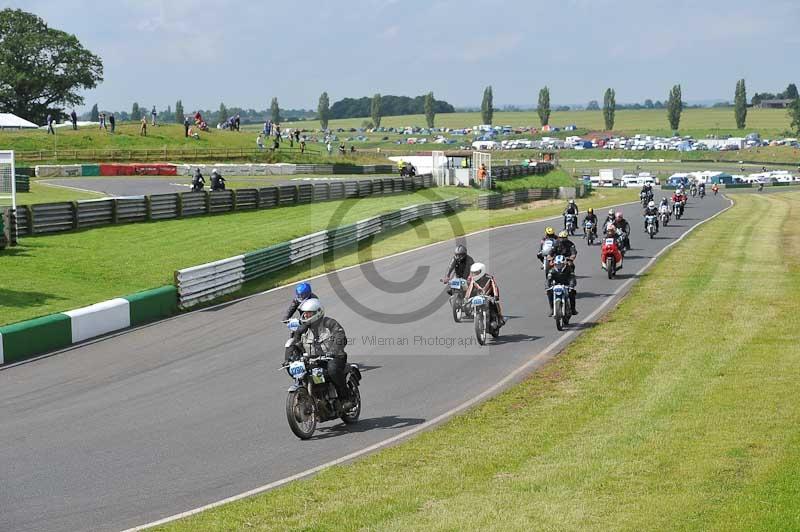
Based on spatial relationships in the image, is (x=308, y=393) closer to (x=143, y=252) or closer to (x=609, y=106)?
(x=143, y=252)

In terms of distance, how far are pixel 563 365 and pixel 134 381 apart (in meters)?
7.57

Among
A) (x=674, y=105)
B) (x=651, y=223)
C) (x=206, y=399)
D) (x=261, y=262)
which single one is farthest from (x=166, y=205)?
(x=674, y=105)

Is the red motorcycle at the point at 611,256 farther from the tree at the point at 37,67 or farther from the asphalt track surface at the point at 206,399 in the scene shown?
the tree at the point at 37,67

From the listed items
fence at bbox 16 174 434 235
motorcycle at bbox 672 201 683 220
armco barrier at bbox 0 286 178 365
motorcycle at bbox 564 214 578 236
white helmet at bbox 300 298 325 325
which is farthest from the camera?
motorcycle at bbox 672 201 683 220

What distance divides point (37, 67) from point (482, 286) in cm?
9238

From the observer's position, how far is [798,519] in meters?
9.06

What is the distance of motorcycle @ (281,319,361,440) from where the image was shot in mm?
13047

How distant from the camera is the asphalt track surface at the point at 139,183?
55.3 metres

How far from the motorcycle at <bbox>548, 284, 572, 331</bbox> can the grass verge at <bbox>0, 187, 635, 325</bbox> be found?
10.3 m

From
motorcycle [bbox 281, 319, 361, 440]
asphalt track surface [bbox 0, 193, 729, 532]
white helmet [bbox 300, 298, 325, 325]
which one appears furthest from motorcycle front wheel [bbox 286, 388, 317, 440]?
white helmet [bbox 300, 298, 325, 325]

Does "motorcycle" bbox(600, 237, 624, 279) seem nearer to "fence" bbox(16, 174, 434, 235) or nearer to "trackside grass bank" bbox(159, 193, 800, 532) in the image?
"trackside grass bank" bbox(159, 193, 800, 532)

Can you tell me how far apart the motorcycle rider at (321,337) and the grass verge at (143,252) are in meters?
10.4

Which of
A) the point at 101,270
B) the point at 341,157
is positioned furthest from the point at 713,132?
the point at 101,270

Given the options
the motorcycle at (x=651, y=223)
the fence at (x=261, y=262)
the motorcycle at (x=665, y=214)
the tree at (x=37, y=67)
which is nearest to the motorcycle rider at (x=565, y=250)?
the fence at (x=261, y=262)
